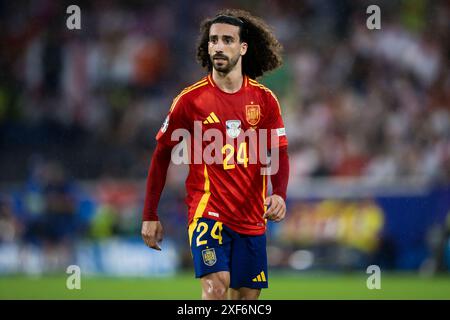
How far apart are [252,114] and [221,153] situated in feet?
1.32

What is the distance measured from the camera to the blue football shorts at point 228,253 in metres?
6.99

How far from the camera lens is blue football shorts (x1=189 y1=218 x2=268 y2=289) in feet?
22.9

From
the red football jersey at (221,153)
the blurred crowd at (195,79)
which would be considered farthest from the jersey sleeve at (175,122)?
the blurred crowd at (195,79)

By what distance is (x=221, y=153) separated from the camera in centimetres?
717

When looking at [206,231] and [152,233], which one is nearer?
[206,231]

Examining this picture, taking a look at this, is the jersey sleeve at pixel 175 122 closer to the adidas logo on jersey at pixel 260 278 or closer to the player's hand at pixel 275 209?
the player's hand at pixel 275 209

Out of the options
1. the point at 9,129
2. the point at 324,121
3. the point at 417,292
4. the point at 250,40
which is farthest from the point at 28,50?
the point at 250,40

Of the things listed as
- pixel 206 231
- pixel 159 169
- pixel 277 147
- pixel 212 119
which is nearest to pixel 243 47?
pixel 212 119

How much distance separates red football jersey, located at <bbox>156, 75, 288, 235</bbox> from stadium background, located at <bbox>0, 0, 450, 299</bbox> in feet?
17.8

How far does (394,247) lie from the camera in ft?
51.5

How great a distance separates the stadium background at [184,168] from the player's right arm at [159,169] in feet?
17.5

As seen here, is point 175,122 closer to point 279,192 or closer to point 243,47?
point 243,47

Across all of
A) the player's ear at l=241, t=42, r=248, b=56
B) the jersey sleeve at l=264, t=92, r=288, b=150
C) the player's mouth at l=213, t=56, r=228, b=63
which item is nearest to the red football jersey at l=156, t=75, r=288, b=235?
the jersey sleeve at l=264, t=92, r=288, b=150

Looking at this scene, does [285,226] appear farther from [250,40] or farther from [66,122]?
[250,40]
